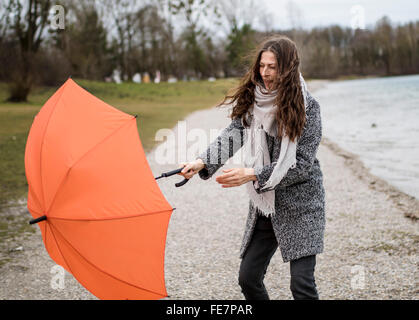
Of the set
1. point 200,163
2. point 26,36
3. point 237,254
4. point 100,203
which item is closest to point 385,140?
point 237,254

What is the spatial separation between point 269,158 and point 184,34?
59.2m

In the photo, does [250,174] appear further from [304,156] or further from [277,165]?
[304,156]

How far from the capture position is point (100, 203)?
246 centimetres

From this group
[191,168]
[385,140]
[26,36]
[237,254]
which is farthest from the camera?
[26,36]

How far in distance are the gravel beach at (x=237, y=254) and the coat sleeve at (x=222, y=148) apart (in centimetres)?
129

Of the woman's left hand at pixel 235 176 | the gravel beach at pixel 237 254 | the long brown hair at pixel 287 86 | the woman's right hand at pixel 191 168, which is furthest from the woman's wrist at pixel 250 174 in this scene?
the gravel beach at pixel 237 254

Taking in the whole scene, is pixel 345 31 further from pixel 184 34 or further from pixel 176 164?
pixel 176 164

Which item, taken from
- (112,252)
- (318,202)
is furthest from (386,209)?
(112,252)

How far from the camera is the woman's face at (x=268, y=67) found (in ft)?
8.46

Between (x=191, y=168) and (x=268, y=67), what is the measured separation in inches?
30.2

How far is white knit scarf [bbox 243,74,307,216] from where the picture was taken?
249 cm

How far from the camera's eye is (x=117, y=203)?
2475mm

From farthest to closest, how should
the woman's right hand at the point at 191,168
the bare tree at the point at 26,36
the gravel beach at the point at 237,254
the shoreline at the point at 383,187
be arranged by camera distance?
the bare tree at the point at 26,36 → the shoreline at the point at 383,187 → the gravel beach at the point at 237,254 → the woman's right hand at the point at 191,168

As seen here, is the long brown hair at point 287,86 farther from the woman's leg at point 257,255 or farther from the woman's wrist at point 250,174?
the woman's leg at point 257,255
